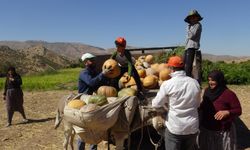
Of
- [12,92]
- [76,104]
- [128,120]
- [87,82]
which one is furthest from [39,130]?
[128,120]

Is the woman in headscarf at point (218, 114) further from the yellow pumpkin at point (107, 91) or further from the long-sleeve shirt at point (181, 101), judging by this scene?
the yellow pumpkin at point (107, 91)

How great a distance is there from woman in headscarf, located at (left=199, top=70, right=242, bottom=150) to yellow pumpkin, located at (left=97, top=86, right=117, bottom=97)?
150cm

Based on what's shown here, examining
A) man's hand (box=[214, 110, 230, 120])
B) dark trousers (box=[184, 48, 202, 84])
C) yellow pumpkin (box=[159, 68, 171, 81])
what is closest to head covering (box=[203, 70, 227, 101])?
man's hand (box=[214, 110, 230, 120])

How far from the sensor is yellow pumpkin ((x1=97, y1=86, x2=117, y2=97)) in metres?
5.94

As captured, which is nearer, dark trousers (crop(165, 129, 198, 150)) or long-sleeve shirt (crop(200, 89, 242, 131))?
dark trousers (crop(165, 129, 198, 150))

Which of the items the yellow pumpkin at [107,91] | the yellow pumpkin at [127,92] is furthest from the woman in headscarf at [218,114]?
the yellow pumpkin at [107,91]

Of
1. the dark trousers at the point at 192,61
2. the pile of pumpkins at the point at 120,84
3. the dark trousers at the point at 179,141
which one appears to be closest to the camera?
the dark trousers at the point at 179,141

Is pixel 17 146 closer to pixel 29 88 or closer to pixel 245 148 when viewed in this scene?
pixel 245 148

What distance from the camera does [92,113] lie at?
504 centimetres

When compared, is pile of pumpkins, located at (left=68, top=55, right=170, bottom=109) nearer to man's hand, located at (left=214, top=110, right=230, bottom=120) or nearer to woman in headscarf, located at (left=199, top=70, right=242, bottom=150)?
woman in headscarf, located at (left=199, top=70, right=242, bottom=150)

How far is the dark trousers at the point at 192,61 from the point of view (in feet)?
23.5

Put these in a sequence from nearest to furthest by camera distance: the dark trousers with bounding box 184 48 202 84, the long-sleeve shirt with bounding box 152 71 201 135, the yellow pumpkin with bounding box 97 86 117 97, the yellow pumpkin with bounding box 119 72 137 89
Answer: the long-sleeve shirt with bounding box 152 71 201 135
the yellow pumpkin with bounding box 97 86 117 97
the yellow pumpkin with bounding box 119 72 137 89
the dark trousers with bounding box 184 48 202 84

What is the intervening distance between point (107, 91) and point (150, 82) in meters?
1.54

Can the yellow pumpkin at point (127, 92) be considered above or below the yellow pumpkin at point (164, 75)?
Answer: below
